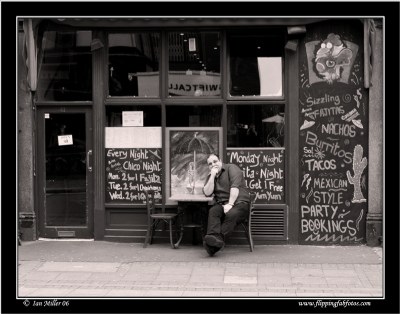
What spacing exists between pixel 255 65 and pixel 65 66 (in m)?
3.19

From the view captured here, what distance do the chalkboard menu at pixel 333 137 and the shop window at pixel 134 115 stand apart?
2.39 meters

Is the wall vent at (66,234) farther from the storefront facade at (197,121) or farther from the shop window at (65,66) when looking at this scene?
the shop window at (65,66)

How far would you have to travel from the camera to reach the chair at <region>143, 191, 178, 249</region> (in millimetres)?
10914

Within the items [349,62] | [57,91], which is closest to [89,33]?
[57,91]

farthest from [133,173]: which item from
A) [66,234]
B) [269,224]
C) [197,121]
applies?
[269,224]

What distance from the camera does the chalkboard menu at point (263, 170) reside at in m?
11.3

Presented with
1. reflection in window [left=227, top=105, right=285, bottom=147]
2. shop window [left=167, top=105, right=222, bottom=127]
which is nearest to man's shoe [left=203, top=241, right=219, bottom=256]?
reflection in window [left=227, top=105, right=285, bottom=147]

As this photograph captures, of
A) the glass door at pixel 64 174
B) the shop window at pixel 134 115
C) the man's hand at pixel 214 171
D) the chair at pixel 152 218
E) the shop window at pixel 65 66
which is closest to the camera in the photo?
the man's hand at pixel 214 171

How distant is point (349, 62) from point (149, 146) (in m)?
3.53

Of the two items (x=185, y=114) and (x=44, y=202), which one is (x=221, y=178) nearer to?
(x=185, y=114)

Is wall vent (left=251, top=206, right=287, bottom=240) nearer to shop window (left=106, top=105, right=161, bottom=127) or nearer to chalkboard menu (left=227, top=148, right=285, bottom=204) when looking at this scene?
chalkboard menu (left=227, top=148, right=285, bottom=204)

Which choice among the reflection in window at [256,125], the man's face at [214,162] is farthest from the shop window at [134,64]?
the man's face at [214,162]

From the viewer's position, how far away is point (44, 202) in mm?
11805

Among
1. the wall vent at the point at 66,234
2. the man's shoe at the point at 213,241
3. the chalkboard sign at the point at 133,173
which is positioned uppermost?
the chalkboard sign at the point at 133,173
